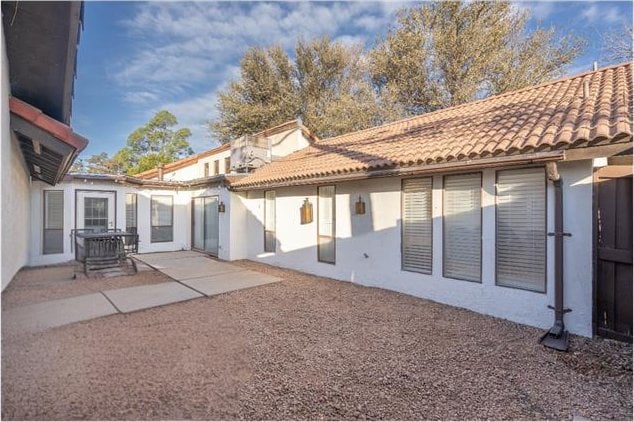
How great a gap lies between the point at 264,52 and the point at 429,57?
11467 mm

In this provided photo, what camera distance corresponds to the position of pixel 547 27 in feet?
45.8

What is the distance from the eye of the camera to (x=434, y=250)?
6055 mm

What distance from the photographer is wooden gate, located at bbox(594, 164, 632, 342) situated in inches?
160

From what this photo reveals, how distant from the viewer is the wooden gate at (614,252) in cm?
407

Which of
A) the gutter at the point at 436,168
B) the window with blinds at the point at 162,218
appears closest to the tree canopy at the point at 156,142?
the window with blinds at the point at 162,218

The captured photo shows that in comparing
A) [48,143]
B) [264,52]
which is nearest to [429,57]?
A: [264,52]

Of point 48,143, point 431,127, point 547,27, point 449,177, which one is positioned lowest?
point 449,177

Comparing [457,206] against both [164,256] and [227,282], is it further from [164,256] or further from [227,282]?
[164,256]

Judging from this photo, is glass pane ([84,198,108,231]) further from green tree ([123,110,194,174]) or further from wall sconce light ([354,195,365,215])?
green tree ([123,110,194,174])

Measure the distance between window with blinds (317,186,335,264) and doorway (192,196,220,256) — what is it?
5006 mm

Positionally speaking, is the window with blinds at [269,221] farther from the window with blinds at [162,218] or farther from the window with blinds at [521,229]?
the window with blinds at [521,229]

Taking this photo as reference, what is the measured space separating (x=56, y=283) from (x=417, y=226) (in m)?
8.61

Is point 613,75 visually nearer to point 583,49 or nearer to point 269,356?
point 269,356

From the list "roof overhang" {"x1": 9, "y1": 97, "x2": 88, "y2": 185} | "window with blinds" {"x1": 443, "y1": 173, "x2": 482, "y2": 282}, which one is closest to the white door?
"roof overhang" {"x1": 9, "y1": 97, "x2": 88, "y2": 185}
